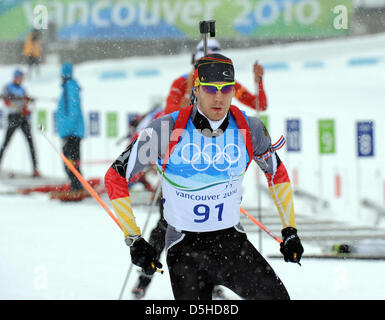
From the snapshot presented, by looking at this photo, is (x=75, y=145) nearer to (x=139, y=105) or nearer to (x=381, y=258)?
(x=381, y=258)

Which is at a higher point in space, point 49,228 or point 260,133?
point 260,133

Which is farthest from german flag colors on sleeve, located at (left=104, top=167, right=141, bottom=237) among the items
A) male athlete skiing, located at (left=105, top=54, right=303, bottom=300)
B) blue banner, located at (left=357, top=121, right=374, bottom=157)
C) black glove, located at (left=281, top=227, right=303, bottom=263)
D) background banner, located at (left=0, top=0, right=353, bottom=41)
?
blue banner, located at (left=357, top=121, right=374, bottom=157)

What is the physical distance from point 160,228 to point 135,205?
8.47 ft

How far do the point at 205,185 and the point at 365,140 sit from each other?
A: 3425mm

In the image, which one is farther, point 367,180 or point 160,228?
point 367,180

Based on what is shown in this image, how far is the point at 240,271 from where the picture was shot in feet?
8.70

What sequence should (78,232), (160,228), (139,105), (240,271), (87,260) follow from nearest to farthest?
(240,271) → (160,228) → (87,260) → (78,232) → (139,105)

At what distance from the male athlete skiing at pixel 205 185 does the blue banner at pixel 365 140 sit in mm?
2710

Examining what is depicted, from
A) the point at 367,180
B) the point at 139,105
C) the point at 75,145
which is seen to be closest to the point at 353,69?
the point at 139,105

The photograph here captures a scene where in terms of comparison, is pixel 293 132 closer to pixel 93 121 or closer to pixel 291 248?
pixel 291 248

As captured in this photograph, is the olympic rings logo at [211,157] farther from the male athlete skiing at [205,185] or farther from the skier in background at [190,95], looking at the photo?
the skier in background at [190,95]

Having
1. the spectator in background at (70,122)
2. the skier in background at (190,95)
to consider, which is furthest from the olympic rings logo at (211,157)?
the spectator in background at (70,122)

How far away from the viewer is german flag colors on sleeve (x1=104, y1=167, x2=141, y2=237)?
8.79 feet
